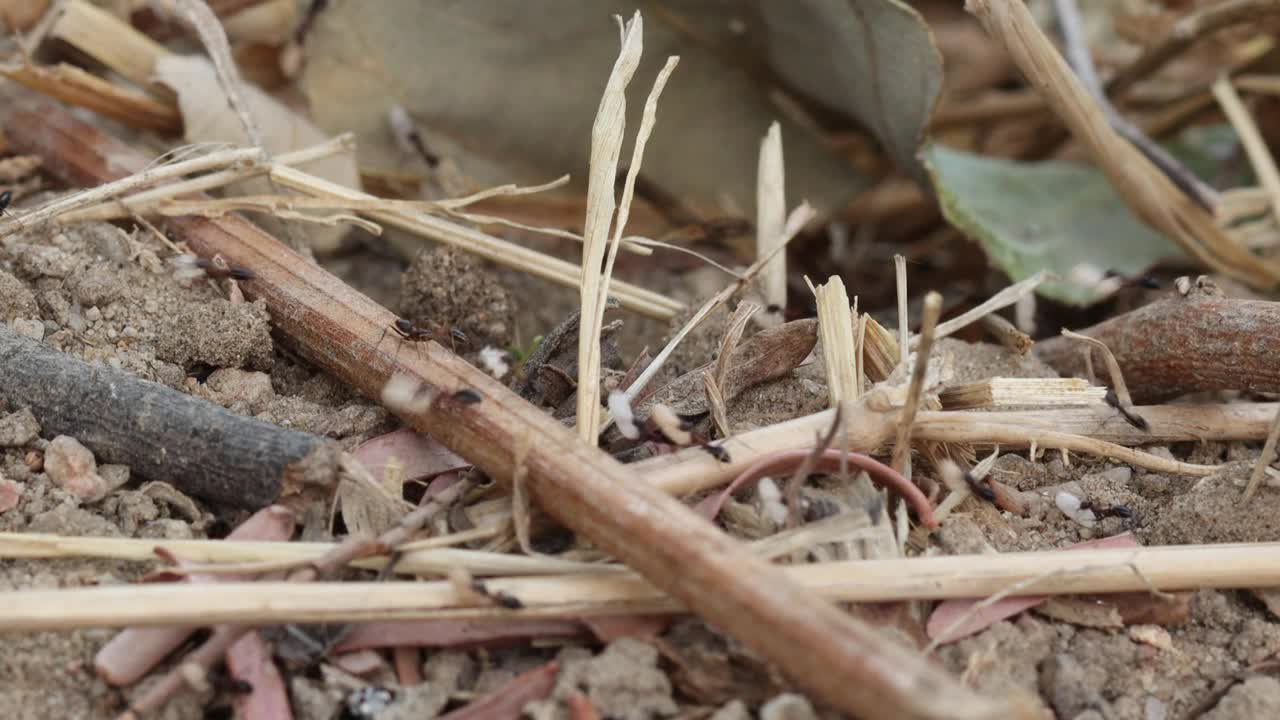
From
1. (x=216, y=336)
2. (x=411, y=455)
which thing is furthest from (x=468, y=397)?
(x=216, y=336)

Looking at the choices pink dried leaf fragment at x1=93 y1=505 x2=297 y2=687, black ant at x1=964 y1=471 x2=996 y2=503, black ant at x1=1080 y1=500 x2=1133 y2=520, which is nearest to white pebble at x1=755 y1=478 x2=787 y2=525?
black ant at x1=964 y1=471 x2=996 y2=503

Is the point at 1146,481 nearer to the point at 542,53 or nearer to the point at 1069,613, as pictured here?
the point at 1069,613

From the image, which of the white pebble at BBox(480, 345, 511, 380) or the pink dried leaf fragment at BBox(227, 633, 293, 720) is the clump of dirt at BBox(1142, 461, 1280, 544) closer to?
the white pebble at BBox(480, 345, 511, 380)

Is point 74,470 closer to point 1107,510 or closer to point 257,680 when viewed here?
point 257,680

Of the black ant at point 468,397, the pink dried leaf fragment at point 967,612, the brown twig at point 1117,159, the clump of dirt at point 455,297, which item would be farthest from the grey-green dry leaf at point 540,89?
the pink dried leaf fragment at point 967,612

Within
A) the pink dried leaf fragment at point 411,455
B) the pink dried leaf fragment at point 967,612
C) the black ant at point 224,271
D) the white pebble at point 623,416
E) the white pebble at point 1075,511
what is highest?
the black ant at point 224,271

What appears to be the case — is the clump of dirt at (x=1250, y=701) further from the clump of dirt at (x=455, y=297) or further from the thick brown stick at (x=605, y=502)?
the clump of dirt at (x=455, y=297)

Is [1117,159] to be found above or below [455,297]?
above
